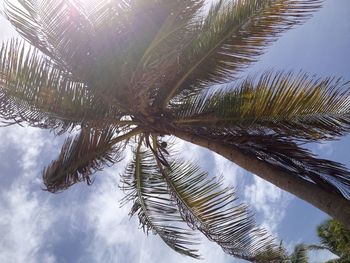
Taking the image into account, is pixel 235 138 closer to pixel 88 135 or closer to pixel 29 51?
pixel 88 135

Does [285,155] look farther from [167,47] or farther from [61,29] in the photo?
[61,29]

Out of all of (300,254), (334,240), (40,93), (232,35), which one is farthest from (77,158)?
(334,240)

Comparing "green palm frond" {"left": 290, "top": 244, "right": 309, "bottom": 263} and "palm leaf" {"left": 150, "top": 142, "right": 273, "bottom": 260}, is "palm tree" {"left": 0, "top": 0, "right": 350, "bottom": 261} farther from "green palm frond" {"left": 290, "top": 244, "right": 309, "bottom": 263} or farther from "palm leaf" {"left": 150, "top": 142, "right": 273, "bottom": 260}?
"green palm frond" {"left": 290, "top": 244, "right": 309, "bottom": 263}

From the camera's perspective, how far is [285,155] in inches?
268

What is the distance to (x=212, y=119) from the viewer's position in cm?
743

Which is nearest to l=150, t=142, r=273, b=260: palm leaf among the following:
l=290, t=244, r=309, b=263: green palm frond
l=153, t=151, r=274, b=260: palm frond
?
l=153, t=151, r=274, b=260: palm frond

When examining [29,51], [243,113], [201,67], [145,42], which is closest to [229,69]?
[201,67]

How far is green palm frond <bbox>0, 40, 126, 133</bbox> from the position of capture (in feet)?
22.3

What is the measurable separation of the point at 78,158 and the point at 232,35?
3148mm

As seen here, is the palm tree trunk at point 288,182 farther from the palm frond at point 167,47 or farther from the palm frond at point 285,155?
the palm frond at point 167,47

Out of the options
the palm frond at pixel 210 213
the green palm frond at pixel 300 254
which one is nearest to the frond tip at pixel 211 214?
the palm frond at pixel 210 213

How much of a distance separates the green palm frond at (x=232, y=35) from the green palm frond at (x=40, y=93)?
143cm

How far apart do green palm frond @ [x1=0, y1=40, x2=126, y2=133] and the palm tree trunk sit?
1437 millimetres

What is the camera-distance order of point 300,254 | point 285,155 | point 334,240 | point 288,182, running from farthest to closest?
point 334,240, point 300,254, point 285,155, point 288,182
